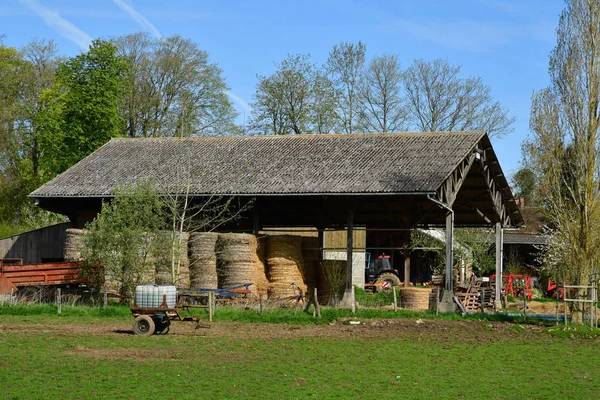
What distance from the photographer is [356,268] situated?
3972 centimetres

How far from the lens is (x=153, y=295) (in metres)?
18.2

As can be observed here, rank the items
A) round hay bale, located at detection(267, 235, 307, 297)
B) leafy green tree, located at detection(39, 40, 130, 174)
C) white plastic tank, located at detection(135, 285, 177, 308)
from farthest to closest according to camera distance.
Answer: leafy green tree, located at detection(39, 40, 130, 174)
round hay bale, located at detection(267, 235, 307, 297)
white plastic tank, located at detection(135, 285, 177, 308)

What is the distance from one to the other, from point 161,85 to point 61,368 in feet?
142

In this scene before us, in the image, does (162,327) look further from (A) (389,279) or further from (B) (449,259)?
(A) (389,279)

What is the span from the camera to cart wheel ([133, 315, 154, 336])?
18.3 metres

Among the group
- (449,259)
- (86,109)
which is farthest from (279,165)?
(86,109)

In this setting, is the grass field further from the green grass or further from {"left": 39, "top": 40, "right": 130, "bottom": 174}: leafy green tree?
{"left": 39, "top": 40, "right": 130, "bottom": 174}: leafy green tree

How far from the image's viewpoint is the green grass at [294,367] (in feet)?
39.0

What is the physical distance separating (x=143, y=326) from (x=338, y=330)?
4820 mm

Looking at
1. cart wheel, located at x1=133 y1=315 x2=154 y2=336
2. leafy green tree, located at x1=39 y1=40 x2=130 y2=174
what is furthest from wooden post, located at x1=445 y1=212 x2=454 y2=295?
leafy green tree, located at x1=39 y1=40 x2=130 y2=174

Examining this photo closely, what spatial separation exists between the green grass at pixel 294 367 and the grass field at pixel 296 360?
2cm

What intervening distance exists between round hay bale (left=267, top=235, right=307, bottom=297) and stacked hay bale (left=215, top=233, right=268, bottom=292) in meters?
0.82

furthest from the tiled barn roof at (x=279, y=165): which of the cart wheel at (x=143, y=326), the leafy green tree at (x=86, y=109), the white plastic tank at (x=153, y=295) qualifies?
the leafy green tree at (x=86, y=109)

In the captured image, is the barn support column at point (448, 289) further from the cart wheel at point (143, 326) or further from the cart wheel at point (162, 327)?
the cart wheel at point (143, 326)
